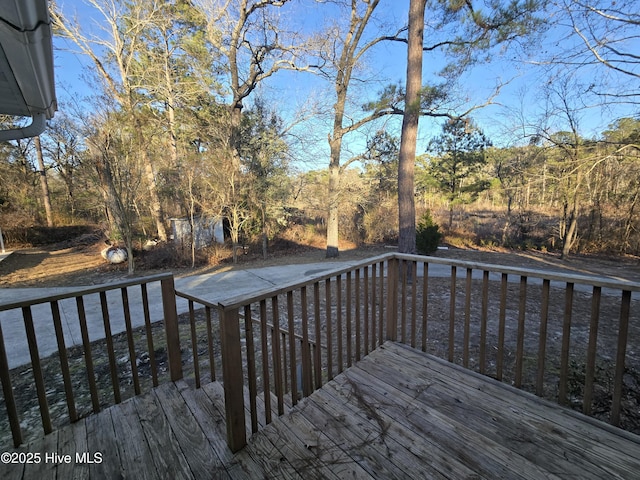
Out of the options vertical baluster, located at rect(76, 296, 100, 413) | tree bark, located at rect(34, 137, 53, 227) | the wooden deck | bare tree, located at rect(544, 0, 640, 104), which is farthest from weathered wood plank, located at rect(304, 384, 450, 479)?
tree bark, located at rect(34, 137, 53, 227)

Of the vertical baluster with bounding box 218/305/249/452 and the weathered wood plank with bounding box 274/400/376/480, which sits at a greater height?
the vertical baluster with bounding box 218/305/249/452

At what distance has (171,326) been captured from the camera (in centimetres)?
208

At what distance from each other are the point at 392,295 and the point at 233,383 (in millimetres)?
1531

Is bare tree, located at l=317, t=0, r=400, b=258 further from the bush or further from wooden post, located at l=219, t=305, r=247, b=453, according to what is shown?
wooden post, located at l=219, t=305, r=247, b=453

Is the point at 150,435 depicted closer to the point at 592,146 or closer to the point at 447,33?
the point at 447,33

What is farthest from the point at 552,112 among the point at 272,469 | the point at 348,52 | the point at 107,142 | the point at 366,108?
the point at 107,142

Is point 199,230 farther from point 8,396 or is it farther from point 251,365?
point 251,365

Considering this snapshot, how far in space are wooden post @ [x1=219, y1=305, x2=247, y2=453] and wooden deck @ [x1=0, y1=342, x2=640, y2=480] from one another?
0.08 meters

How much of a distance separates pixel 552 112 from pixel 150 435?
11138mm

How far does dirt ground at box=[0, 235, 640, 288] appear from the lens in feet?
21.8

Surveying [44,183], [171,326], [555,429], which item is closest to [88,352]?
[171,326]

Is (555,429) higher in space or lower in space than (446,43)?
lower

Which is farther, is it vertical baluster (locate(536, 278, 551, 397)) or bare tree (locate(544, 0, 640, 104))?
bare tree (locate(544, 0, 640, 104))

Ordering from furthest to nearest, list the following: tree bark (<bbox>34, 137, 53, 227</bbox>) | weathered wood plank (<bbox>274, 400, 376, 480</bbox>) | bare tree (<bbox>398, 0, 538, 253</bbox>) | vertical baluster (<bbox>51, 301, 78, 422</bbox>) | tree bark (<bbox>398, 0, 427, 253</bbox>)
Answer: tree bark (<bbox>34, 137, 53, 227</bbox>) → tree bark (<bbox>398, 0, 427, 253</bbox>) → bare tree (<bbox>398, 0, 538, 253</bbox>) → vertical baluster (<bbox>51, 301, 78, 422</bbox>) → weathered wood plank (<bbox>274, 400, 376, 480</bbox>)
